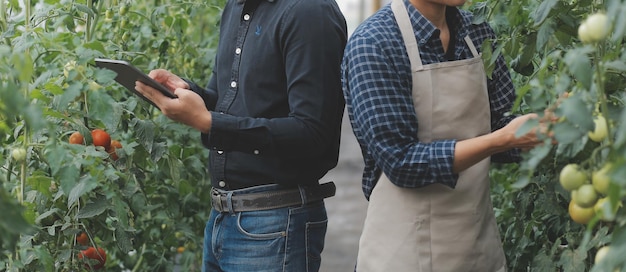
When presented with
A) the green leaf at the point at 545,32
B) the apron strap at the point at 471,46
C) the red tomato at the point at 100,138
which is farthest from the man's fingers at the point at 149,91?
the green leaf at the point at 545,32

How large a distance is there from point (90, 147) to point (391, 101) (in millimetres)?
708

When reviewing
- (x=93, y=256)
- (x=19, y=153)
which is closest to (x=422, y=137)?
(x=19, y=153)

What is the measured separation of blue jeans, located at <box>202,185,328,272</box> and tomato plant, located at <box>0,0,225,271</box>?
0.91 feet

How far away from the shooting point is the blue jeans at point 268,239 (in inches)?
100

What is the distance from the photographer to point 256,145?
2449mm

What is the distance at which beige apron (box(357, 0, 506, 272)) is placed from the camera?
7.33 ft

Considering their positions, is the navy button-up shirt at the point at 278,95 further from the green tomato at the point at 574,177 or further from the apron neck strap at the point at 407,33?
the green tomato at the point at 574,177

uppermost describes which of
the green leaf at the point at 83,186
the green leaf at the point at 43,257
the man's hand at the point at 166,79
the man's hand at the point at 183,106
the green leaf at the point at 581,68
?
the green leaf at the point at 581,68

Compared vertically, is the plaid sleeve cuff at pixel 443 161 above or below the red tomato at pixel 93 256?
above

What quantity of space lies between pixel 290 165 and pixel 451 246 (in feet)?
1.62

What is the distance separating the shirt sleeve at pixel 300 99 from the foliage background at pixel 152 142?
321mm

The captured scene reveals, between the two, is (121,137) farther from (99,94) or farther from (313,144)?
(99,94)

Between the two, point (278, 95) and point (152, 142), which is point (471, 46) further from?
point (152, 142)

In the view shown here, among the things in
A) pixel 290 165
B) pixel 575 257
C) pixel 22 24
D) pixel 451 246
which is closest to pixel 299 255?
pixel 290 165
